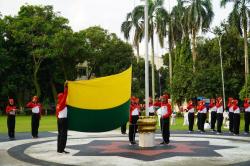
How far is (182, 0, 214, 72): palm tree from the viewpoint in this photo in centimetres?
4703

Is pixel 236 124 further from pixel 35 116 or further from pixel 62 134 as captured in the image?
pixel 62 134

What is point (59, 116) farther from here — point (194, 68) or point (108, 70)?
point (108, 70)

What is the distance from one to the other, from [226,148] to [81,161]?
517cm

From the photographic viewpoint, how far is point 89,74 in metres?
59.3

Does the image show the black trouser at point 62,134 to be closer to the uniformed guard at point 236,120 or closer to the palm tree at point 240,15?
the uniformed guard at point 236,120

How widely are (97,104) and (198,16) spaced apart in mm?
36454

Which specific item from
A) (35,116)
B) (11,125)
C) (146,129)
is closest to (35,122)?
(35,116)

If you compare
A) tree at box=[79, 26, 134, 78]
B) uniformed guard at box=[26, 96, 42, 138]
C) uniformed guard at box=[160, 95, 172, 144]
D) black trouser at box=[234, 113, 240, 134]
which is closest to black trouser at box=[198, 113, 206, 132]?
black trouser at box=[234, 113, 240, 134]

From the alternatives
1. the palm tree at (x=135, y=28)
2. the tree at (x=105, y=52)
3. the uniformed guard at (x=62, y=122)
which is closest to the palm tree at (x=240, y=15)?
the palm tree at (x=135, y=28)

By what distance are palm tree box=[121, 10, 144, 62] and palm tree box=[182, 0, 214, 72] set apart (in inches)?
259

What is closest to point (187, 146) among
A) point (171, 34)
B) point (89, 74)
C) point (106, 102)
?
point (106, 102)

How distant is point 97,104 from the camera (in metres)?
12.9

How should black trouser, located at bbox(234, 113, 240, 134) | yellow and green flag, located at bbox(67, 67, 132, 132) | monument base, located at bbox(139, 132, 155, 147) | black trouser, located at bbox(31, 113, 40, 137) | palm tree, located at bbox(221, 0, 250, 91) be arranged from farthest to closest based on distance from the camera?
palm tree, located at bbox(221, 0, 250, 91)
black trouser, located at bbox(234, 113, 240, 134)
black trouser, located at bbox(31, 113, 40, 137)
monument base, located at bbox(139, 132, 155, 147)
yellow and green flag, located at bbox(67, 67, 132, 132)

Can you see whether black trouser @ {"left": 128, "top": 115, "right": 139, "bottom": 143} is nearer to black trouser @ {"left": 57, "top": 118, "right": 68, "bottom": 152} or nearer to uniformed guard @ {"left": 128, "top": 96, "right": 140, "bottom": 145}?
uniformed guard @ {"left": 128, "top": 96, "right": 140, "bottom": 145}
